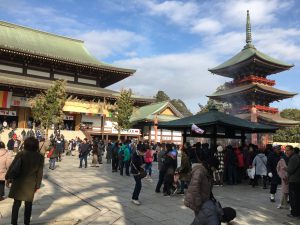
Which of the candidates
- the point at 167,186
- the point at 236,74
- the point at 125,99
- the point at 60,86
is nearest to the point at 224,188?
the point at 167,186

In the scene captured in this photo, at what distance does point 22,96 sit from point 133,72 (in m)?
11.0

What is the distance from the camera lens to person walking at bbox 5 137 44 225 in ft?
18.8

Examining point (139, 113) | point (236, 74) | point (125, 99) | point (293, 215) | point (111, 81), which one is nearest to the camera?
point (293, 215)

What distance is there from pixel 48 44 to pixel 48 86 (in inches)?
361

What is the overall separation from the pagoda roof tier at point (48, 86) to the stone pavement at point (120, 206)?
15897mm

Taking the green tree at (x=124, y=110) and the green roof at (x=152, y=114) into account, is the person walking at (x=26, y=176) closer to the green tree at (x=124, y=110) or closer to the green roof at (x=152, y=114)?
the green tree at (x=124, y=110)

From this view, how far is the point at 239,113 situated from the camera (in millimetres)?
37312

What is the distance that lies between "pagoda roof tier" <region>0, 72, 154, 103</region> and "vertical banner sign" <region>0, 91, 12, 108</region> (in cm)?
131

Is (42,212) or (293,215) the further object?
(293,215)

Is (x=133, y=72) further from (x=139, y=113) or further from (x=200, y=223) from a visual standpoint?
(x=200, y=223)

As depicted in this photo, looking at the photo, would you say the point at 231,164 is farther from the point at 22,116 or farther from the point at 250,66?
the point at 250,66

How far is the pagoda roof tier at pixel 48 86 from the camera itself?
84.3 feet

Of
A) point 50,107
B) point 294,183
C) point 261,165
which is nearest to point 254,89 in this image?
point 50,107

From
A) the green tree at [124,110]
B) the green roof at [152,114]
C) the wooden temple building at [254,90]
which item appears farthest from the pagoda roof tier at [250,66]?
the green tree at [124,110]
